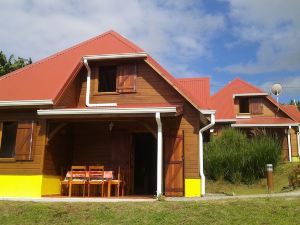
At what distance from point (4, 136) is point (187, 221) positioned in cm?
804

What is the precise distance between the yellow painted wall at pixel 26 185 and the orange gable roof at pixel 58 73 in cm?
263

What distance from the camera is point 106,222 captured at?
934 centimetres

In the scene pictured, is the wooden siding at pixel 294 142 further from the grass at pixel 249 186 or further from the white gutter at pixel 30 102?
the white gutter at pixel 30 102

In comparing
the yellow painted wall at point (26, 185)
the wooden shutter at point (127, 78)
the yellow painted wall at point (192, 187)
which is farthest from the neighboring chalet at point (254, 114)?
the yellow painted wall at point (26, 185)

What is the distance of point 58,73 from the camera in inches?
602

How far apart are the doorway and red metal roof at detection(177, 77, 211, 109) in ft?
8.37

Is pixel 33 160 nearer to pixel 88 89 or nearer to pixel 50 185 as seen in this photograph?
pixel 50 185

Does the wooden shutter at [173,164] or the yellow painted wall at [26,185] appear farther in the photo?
the wooden shutter at [173,164]

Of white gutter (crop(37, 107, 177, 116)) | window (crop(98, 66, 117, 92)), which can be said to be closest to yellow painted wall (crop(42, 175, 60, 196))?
white gutter (crop(37, 107, 177, 116))

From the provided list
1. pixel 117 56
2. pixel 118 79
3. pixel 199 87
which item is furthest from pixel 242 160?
pixel 117 56

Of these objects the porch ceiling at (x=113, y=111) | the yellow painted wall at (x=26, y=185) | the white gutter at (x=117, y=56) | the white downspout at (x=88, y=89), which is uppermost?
the white gutter at (x=117, y=56)

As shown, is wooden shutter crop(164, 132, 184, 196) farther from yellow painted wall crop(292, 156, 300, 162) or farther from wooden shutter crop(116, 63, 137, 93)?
yellow painted wall crop(292, 156, 300, 162)

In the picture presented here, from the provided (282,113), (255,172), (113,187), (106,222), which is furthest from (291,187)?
(282,113)

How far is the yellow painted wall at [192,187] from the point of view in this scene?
13281 mm
